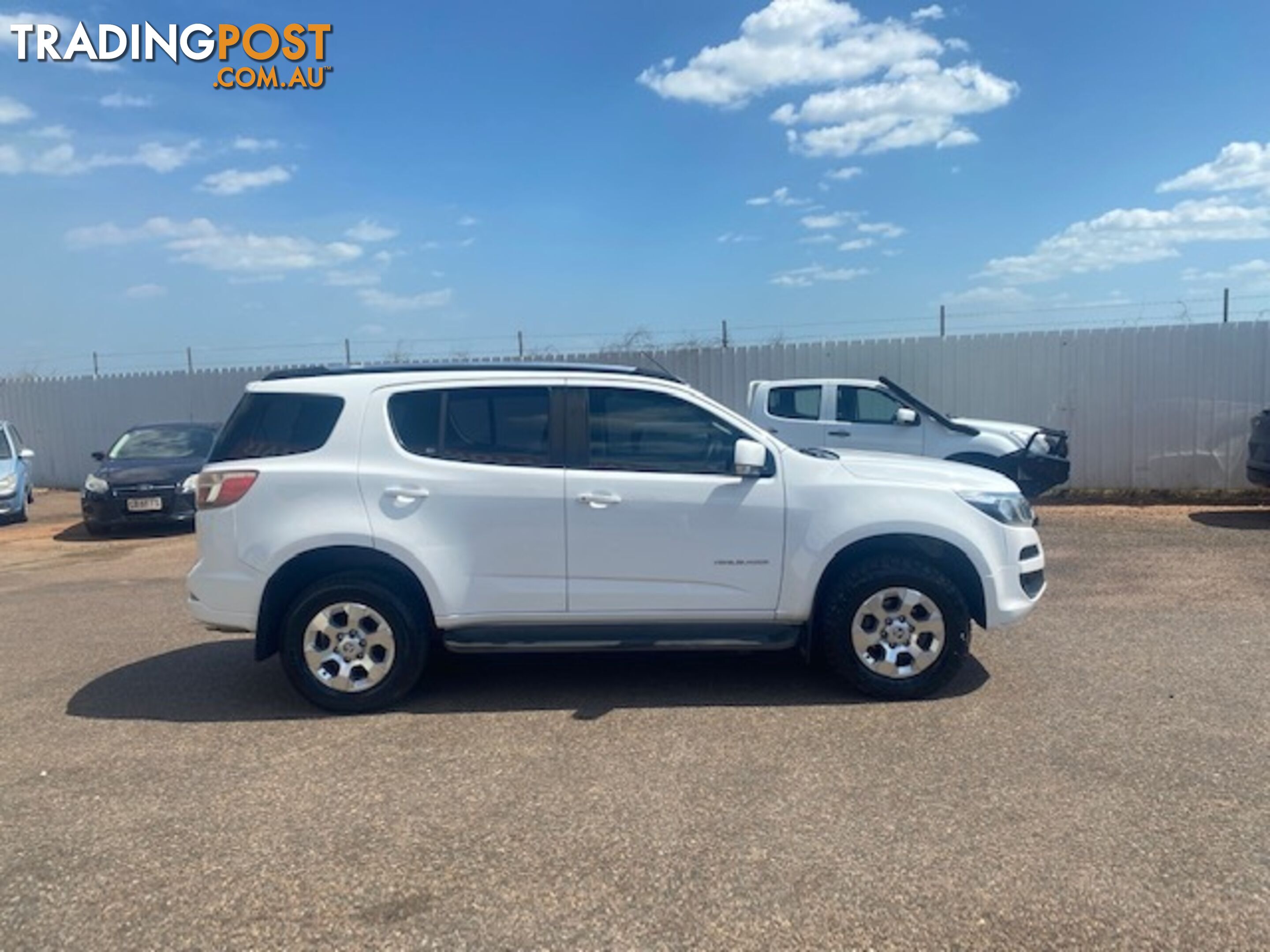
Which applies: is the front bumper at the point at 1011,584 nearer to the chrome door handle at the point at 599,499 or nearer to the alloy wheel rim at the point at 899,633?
the alloy wheel rim at the point at 899,633

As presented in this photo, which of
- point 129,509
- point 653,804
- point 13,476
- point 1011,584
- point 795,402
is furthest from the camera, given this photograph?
point 13,476

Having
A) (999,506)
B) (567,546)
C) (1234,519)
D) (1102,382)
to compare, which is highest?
(1102,382)

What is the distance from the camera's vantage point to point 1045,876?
3.52 metres

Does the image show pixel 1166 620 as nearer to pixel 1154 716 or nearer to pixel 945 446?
pixel 1154 716

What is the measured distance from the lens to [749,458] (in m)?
5.30

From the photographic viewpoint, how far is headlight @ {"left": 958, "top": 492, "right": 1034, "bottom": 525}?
217 inches

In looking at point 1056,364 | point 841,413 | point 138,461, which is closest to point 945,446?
point 841,413

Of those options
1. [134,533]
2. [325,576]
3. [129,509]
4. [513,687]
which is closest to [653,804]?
[513,687]

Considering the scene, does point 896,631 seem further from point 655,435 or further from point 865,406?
point 865,406

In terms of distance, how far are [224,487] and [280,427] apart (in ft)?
1.45

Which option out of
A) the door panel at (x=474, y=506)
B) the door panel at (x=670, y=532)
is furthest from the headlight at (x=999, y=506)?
the door panel at (x=474, y=506)

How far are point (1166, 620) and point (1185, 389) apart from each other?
8.34 m

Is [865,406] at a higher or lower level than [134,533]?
higher

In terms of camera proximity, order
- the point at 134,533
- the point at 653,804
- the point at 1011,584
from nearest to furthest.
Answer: the point at 653,804 < the point at 1011,584 < the point at 134,533
